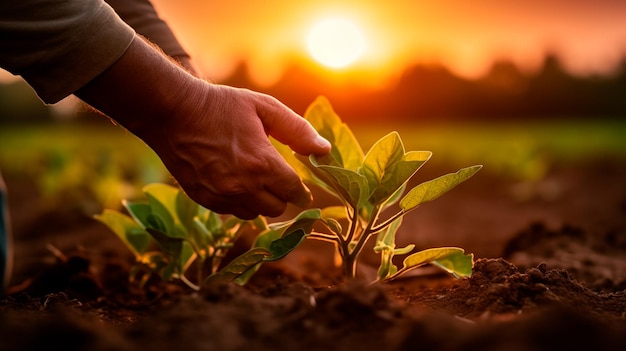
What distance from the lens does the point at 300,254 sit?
4.09 m

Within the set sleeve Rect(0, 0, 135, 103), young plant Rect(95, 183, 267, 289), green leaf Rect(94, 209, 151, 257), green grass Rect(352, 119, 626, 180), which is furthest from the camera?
green grass Rect(352, 119, 626, 180)

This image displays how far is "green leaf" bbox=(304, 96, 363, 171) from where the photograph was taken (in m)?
2.25

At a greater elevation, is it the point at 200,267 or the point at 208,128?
the point at 208,128

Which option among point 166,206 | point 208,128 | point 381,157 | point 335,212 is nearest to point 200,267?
point 166,206

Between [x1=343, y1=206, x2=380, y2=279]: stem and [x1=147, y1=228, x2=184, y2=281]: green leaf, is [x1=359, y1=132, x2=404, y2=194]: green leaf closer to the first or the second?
[x1=343, y1=206, x2=380, y2=279]: stem

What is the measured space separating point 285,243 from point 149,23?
126 cm

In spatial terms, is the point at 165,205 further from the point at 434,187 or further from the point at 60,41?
the point at 434,187

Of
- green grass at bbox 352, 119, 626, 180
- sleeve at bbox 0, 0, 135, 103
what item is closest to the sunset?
sleeve at bbox 0, 0, 135, 103

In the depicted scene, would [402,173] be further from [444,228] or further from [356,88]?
[356,88]

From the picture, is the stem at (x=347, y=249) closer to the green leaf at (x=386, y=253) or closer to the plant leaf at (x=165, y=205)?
the green leaf at (x=386, y=253)

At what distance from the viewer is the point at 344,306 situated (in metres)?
1.49

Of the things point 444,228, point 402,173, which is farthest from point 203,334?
point 444,228

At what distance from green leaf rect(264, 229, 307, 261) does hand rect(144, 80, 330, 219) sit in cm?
23

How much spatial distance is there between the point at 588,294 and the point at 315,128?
1.08 metres
